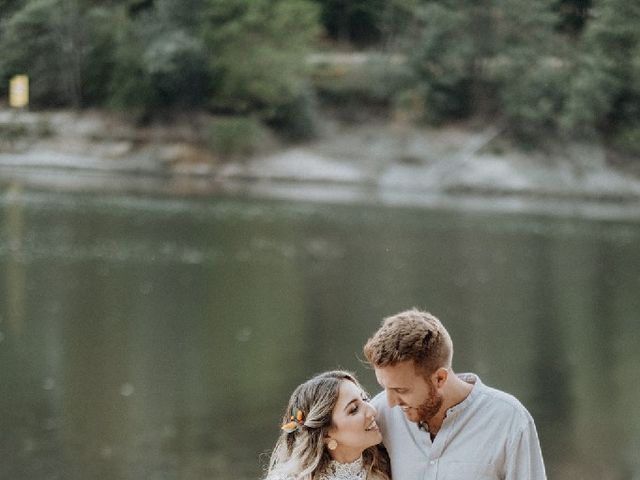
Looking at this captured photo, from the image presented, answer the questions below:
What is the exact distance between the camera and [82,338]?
1447cm

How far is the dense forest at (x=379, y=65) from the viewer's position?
4412 cm

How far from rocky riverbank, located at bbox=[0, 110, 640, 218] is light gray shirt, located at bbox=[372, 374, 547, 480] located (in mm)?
37462

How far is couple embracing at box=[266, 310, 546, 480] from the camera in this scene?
2666mm

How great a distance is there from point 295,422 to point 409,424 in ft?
0.88

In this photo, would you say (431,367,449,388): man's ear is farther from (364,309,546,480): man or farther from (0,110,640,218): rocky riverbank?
(0,110,640,218): rocky riverbank

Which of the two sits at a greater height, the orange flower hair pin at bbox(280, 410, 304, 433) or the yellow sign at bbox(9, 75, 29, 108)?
the orange flower hair pin at bbox(280, 410, 304, 433)

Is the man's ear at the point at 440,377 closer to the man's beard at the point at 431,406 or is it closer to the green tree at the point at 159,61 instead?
the man's beard at the point at 431,406

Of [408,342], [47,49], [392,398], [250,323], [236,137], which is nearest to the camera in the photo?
[408,342]

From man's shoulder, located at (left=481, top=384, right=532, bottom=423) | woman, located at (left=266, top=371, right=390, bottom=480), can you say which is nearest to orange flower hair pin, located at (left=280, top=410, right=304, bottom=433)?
woman, located at (left=266, top=371, right=390, bottom=480)

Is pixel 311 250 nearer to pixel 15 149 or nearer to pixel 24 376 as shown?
pixel 24 376

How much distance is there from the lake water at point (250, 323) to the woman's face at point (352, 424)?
659 cm

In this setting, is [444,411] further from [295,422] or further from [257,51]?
[257,51]

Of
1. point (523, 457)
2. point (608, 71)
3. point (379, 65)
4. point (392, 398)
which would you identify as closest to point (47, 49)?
point (379, 65)

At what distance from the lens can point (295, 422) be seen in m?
2.91
